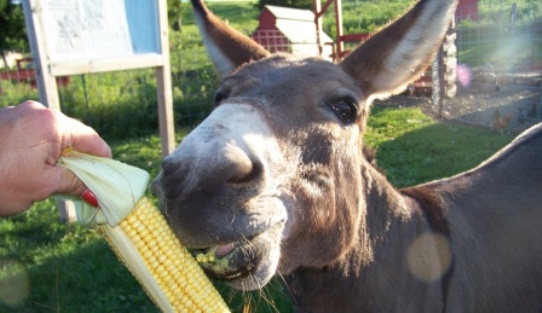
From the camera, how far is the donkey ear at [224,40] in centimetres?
314

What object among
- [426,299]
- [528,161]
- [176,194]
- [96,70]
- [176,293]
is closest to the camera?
[176,194]

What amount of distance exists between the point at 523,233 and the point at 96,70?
4.54 metres

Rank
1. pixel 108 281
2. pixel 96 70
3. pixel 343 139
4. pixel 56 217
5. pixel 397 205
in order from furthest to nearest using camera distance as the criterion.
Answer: pixel 56 217, pixel 96 70, pixel 108 281, pixel 397 205, pixel 343 139

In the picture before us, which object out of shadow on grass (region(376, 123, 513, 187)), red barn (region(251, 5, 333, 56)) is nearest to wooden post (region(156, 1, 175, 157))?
shadow on grass (region(376, 123, 513, 187))

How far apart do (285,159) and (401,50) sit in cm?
99

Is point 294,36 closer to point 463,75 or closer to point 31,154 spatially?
point 463,75

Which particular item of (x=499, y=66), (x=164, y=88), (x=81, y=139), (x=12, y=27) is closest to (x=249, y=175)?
(x=81, y=139)

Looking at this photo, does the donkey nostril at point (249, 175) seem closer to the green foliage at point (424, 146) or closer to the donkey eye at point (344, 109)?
the donkey eye at point (344, 109)

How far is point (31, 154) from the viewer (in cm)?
174

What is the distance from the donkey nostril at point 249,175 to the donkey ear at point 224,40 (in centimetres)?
146

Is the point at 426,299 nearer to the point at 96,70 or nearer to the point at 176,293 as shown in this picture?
the point at 176,293

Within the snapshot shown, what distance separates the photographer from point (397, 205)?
2.79m

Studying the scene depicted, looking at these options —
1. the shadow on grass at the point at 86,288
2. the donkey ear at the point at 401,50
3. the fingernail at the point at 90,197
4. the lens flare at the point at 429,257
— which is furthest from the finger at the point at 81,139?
the shadow on grass at the point at 86,288

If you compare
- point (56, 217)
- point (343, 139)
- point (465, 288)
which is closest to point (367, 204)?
point (343, 139)
